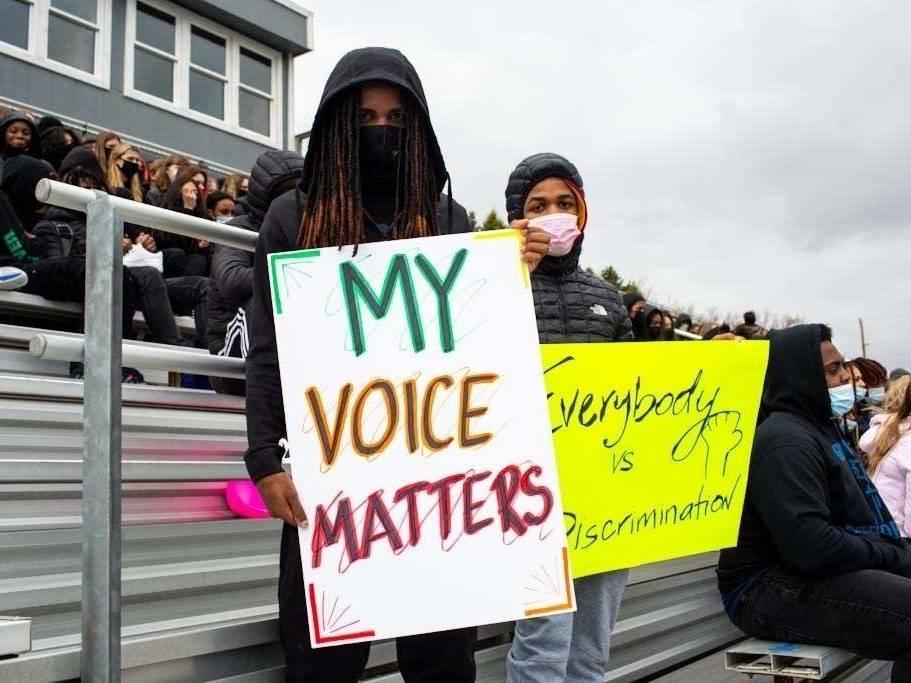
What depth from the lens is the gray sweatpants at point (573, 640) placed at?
2.30 m

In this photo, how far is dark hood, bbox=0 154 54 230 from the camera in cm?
502

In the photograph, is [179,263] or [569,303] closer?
[569,303]

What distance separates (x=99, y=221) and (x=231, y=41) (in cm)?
1631

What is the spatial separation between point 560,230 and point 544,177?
0.18 m

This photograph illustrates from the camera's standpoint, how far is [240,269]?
316cm

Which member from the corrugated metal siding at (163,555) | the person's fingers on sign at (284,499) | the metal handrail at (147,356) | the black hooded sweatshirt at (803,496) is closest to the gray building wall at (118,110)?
the corrugated metal siding at (163,555)

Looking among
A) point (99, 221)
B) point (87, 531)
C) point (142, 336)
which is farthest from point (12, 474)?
point (142, 336)

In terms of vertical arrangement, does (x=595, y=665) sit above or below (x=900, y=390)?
below

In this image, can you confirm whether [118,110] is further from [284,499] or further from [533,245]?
[284,499]

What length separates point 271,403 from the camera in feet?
6.14

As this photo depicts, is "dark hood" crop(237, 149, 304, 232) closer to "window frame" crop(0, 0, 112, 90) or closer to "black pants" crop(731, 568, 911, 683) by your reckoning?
"black pants" crop(731, 568, 911, 683)

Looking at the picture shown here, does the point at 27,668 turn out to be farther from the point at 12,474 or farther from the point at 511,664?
the point at 511,664

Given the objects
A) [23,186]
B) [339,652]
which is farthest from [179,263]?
[339,652]

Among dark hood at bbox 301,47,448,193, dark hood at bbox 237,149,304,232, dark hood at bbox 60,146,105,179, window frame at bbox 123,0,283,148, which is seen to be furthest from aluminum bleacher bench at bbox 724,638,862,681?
window frame at bbox 123,0,283,148
